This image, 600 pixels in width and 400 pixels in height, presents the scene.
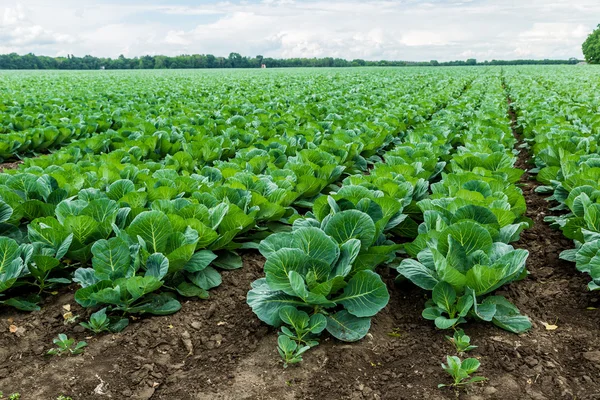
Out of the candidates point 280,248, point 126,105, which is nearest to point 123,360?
point 280,248

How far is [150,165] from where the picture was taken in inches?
194

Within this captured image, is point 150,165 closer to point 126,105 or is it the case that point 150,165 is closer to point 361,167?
point 361,167

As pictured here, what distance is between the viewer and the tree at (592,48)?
264 feet

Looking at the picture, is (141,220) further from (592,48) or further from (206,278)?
(592,48)

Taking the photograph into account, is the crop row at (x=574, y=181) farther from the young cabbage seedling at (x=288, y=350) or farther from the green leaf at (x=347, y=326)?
the young cabbage seedling at (x=288, y=350)

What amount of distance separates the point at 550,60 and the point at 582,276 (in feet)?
372

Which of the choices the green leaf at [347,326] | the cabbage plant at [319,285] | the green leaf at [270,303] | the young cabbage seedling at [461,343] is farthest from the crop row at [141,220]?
the young cabbage seedling at [461,343]

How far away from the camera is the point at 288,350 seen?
2.43 metres

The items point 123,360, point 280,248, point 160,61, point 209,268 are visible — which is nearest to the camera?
point 123,360

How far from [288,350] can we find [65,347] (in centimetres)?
120

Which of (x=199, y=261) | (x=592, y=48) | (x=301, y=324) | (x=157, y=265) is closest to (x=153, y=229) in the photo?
(x=157, y=265)

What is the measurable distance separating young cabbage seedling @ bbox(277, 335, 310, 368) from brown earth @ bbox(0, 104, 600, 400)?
46 millimetres

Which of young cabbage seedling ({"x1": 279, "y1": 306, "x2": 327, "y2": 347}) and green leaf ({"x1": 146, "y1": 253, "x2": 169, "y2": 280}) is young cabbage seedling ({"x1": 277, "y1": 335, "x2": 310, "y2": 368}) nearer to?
young cabbage seedling ({"x1": 279, "y1": 306, "x2": 327, "y2": 347})

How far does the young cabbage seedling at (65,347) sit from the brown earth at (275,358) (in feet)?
0.14
